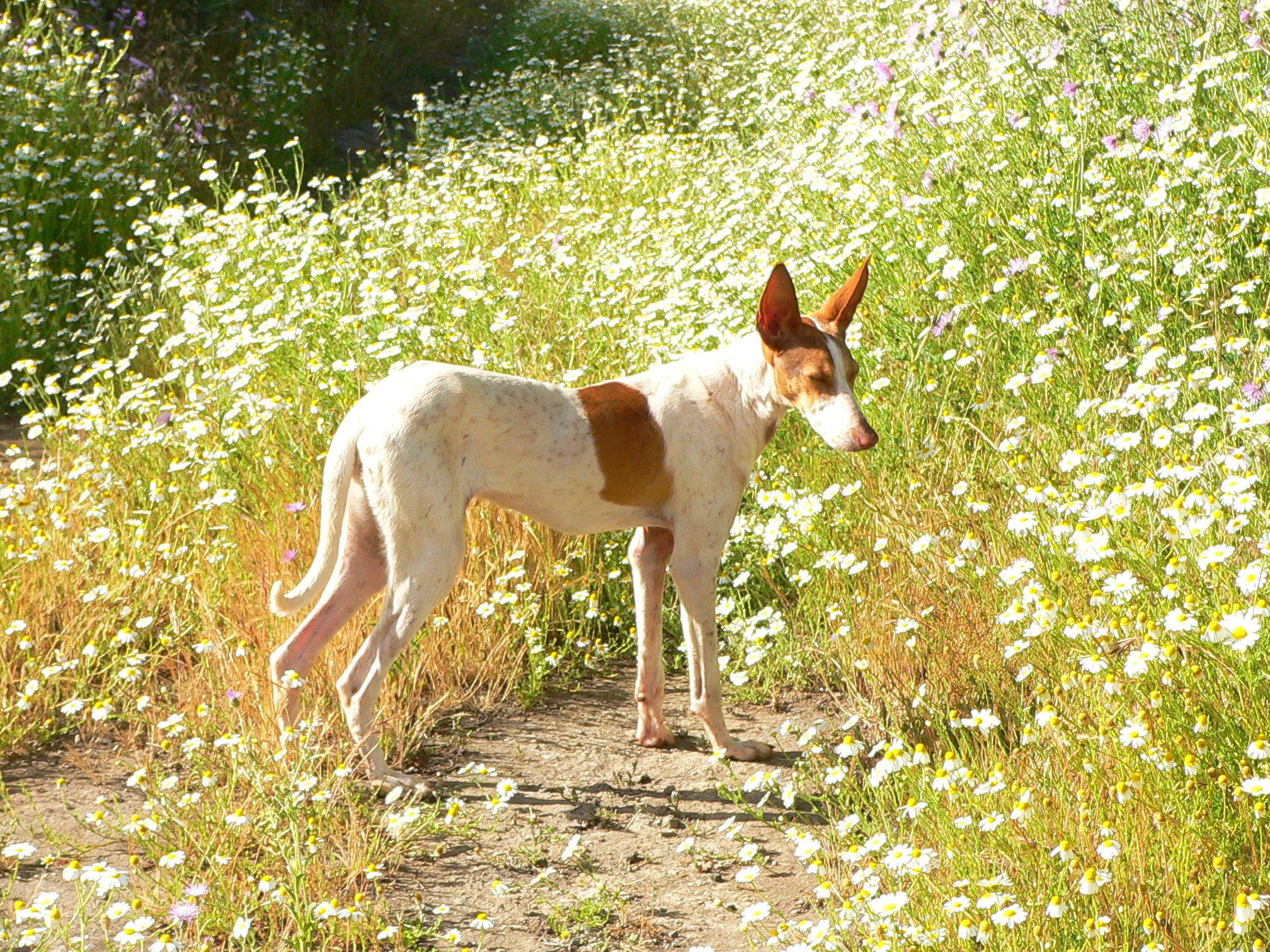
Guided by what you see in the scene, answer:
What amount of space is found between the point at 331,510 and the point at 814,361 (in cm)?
137

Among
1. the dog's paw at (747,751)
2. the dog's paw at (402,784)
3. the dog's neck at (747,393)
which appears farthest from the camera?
the dog's paw at (747,751)

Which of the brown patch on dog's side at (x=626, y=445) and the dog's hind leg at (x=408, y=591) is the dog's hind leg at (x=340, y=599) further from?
the brown patch on dog's side at (x=626, y=445)

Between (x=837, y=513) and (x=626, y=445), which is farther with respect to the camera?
(x=837, y=513)

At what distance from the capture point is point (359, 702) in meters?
3.55

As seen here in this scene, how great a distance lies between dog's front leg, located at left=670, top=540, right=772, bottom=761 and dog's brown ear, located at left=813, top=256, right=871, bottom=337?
2.44ft

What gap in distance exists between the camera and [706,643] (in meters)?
3.83

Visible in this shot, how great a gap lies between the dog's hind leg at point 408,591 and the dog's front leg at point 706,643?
0.68 m

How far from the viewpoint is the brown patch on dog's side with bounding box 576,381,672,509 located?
3.70m

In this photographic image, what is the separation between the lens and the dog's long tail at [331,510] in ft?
11.5

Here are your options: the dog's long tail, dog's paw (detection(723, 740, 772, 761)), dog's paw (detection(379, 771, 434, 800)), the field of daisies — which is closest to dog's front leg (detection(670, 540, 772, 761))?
dog's paw (detection(723, 740, 772, 761))

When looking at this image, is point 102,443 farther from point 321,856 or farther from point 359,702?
point 321,856

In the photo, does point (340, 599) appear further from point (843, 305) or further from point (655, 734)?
point (843, 305)

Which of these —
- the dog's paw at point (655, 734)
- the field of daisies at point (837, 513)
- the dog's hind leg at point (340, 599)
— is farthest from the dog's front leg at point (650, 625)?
the dog's hind leg at point (340, 599)

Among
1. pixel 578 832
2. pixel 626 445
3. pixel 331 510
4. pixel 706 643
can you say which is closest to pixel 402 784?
pixel 578 832
